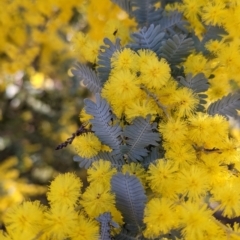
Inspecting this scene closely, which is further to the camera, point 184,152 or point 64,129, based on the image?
point 64,129

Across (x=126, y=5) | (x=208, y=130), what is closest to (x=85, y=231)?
(x=208, y=130)

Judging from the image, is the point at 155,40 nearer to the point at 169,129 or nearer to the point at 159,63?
the point at 159,63

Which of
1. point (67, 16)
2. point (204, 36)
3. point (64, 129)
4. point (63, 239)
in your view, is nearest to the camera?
point (63, 239)

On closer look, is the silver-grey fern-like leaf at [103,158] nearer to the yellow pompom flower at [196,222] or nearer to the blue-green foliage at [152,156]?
the blue-green foliage at [152,156]

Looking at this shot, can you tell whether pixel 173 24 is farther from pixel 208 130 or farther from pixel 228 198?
pixel 228 198

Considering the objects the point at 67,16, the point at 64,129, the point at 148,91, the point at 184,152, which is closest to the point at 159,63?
the point at 148,91

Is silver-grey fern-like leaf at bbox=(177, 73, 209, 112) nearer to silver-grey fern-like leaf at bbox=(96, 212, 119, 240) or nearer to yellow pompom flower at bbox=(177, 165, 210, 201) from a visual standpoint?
yellow pompom flower at bbox=(177, 165, 210, 201)

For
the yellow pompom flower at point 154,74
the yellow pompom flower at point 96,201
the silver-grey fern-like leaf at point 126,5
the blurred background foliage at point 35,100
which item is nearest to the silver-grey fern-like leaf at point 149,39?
the yellow pompom flower at point 154,74
